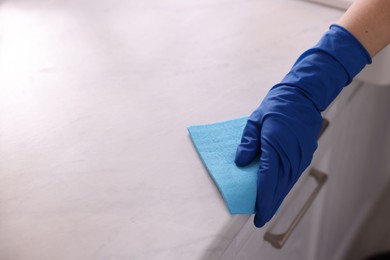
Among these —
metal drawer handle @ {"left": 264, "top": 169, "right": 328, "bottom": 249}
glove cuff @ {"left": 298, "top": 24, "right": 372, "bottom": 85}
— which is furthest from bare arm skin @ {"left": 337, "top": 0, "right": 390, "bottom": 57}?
metal drawer handle @ {"left": 264, "top": 169, "right": 328, "bottom": 249}

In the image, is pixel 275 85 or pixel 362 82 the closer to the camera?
pixel 275 85

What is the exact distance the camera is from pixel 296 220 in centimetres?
96

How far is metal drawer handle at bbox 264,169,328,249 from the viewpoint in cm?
91

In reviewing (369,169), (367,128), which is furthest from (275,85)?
(369,169)

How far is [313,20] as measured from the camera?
1036 millimetres

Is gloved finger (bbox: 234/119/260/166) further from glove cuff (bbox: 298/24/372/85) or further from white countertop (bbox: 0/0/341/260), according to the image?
glove cuff (bbox: 298/24/372/85)

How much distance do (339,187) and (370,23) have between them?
0.45 meters

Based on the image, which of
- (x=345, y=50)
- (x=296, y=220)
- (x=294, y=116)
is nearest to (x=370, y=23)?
(x=345, y=50)

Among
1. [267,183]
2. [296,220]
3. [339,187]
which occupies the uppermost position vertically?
[267,183]

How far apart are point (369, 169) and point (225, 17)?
667 millimetres

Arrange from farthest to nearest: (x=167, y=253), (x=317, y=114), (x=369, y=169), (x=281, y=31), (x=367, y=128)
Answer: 1. (x=369, y=169)
2. (x=367, y=128)
3. (x=281, y=31)
4. (x=317, y=114)
5. (x=167, y=253)

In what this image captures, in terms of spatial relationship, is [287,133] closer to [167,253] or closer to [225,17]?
[167,253]

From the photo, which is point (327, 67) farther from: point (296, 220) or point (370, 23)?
point (296, 220)

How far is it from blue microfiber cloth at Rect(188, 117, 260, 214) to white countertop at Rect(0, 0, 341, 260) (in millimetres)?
14
